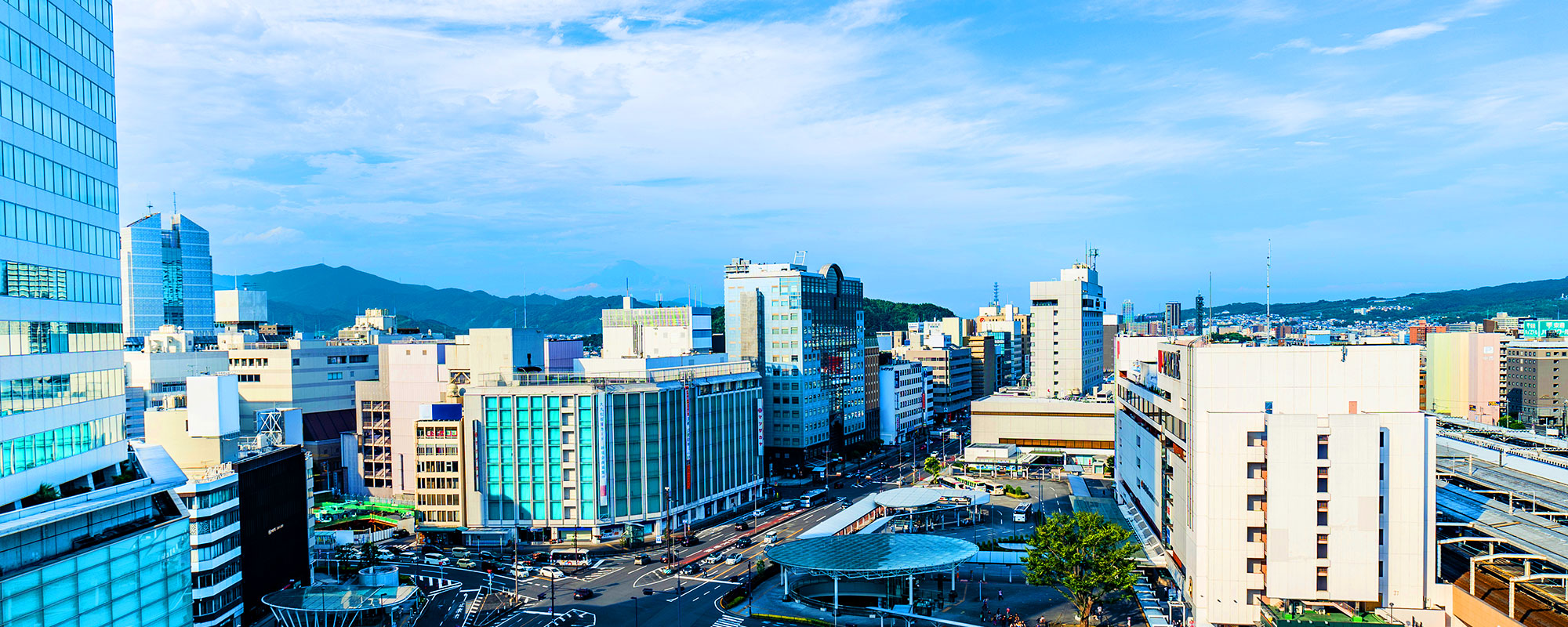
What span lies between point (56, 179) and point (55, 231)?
1.83 meters

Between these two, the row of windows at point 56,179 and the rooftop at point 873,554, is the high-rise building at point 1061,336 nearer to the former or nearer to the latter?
the rooftop at point 873,554

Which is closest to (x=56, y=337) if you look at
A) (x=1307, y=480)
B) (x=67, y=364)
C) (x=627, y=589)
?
(x=67, y=364)

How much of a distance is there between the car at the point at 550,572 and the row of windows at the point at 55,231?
39.3 meters

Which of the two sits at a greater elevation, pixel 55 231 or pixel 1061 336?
pixel 55 231

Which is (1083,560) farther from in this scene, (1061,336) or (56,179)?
(1061,336)

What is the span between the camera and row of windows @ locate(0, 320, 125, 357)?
3172 centimetres

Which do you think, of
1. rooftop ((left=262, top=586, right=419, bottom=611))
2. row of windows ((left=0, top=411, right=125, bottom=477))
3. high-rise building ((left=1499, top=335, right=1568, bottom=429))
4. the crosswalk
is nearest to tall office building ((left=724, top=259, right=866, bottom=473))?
the crosswalk

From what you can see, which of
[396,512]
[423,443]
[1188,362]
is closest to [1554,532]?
[1188,362]

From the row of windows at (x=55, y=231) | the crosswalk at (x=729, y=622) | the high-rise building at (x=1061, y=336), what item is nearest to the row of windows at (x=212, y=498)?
the row of windows at (x=55, y=231)

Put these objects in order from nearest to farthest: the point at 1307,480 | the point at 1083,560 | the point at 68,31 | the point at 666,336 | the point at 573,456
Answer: the point at 68,31
the point at 1307,480
the point at 1083,560
the point at 573,456
the point at 666,336

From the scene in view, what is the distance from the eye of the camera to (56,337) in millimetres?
34344

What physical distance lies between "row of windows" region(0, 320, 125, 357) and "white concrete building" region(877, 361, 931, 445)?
398 ft

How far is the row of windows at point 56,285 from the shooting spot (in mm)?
31812

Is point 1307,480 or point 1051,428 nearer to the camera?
point 1307,480
